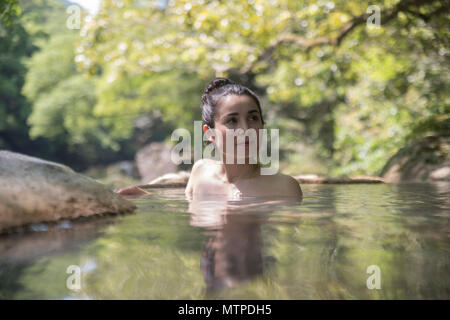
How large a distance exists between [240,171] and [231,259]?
2.47 metres

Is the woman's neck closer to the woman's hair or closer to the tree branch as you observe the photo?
the woman's hair

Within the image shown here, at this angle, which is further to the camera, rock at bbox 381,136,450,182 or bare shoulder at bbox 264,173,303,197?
rock at bbox 381,136,450,182

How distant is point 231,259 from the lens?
135cm

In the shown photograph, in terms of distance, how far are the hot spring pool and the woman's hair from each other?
1.77 metres

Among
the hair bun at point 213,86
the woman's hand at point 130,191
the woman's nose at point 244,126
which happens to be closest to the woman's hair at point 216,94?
the hair bun at point 213,86

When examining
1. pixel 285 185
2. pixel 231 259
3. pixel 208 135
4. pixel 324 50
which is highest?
pixel 324 50

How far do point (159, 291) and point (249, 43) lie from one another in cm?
914

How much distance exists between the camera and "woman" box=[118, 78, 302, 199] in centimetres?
351

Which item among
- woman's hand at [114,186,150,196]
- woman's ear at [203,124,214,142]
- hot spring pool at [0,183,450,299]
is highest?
woman's ear at [203,124,214,142]

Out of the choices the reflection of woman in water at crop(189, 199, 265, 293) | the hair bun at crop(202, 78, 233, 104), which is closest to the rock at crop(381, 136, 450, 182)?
the hair bun at crop(202, 78, 233, 104)

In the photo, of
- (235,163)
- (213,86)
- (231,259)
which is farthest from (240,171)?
(231,259)

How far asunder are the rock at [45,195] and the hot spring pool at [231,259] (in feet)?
0.38

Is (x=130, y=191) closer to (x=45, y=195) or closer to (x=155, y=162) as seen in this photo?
(x=45, y=195)
